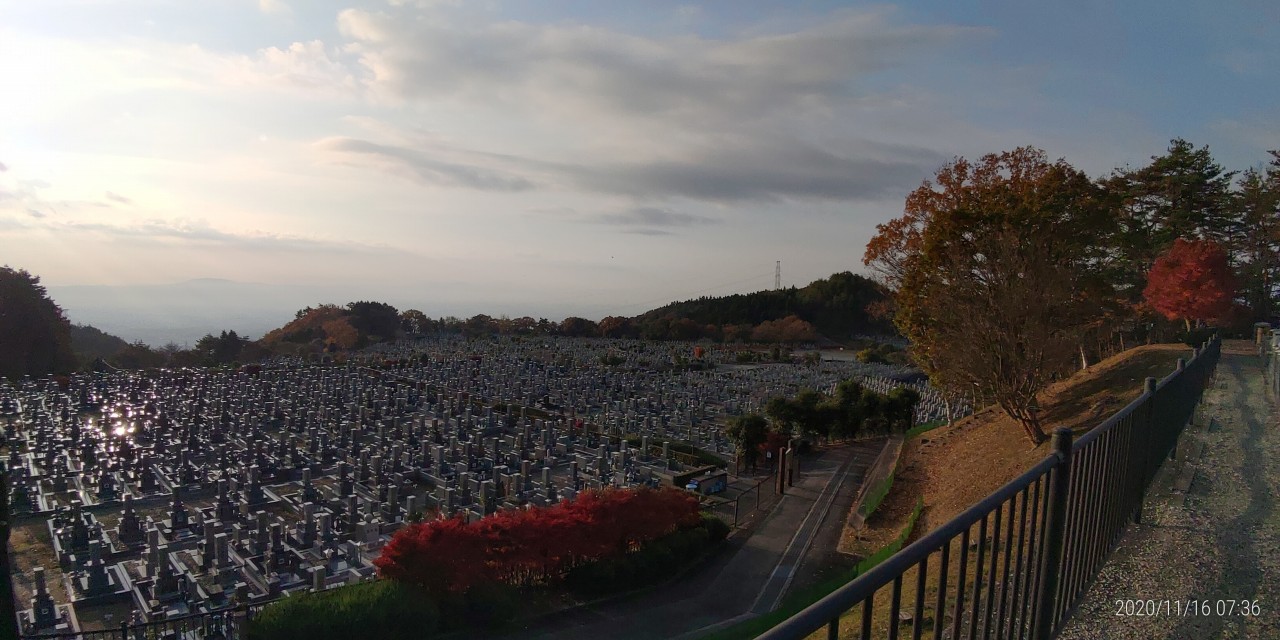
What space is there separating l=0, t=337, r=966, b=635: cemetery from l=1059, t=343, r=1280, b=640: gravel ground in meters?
11.4

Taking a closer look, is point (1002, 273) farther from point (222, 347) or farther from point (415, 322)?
point (415, 322)

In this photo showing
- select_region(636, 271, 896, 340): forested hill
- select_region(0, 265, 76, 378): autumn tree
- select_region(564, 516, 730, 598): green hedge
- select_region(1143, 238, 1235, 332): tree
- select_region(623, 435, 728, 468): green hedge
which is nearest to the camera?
select_region(564, 516, 730, 598): green hedge

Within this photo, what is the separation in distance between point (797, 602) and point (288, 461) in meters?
16.8

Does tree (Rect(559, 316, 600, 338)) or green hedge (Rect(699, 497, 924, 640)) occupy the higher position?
tree (Rect(559, 316, 600, 338))

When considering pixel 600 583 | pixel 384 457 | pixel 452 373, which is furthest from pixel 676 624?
pixel 452 373

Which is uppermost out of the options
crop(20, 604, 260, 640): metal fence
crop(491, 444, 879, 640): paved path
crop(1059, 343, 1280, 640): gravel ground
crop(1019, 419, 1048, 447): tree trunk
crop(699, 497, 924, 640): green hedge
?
crop(1059, 343, 1280, 640): gravel ground

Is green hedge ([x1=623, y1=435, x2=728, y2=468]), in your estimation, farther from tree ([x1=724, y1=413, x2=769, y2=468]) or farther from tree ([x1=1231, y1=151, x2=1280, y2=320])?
tree ([x1=1231, y1=151, x2=1280, y2=320])

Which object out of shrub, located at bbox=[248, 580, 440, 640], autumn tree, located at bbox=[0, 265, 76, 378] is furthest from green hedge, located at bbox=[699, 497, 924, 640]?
autumn tree, located at bbox=[0, 265, 76, 378]

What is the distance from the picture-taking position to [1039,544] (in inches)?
125

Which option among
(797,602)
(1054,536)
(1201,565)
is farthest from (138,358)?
(1201,565)

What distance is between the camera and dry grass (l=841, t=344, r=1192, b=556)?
43.1 feet

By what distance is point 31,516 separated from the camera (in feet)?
51.3

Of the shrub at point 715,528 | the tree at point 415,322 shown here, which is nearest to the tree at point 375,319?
the tree at point 415,322

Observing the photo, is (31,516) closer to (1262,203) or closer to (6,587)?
(6,587)
